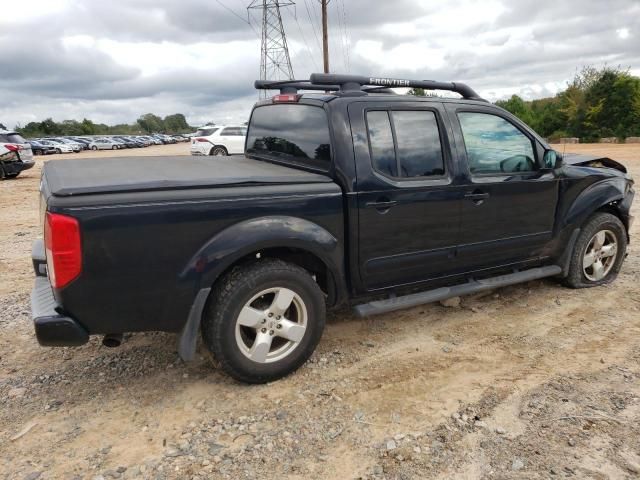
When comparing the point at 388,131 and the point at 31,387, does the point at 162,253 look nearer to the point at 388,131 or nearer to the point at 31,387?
the point at 31,387

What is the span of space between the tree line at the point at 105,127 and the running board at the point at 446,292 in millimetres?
74104

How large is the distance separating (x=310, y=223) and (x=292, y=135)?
40.6 inches

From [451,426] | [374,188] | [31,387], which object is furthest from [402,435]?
[31,387]

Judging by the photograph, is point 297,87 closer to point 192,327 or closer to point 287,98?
point 287,98

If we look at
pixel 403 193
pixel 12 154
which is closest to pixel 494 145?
pixel 403 193

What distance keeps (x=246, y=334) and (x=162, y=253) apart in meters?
0.81

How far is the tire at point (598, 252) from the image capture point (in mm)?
4500

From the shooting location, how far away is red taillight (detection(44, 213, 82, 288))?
8.13ft

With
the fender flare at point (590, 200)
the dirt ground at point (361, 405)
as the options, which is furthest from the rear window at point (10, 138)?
the fender flare at point (590, 200)

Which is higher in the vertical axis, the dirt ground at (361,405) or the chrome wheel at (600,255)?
the chrome wheel at (600,255)

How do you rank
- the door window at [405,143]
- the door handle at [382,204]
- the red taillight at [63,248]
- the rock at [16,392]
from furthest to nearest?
1. the door window at [405,143]
2. the door handle at [382,204]
3. the rock at [16,392]
4. the red taillight at [63,248]

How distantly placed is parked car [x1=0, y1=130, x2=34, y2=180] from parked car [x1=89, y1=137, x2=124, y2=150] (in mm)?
37618

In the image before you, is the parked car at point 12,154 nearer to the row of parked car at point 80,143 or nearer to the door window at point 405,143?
the door window at point 405,143

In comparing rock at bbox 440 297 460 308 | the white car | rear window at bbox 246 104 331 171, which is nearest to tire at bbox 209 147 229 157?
the white car
